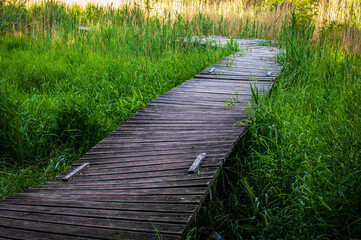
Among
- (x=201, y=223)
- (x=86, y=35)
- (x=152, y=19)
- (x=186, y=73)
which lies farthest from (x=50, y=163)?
(x=152, y=19)

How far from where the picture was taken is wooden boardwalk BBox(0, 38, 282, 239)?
72.9 inches

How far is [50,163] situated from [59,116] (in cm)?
72

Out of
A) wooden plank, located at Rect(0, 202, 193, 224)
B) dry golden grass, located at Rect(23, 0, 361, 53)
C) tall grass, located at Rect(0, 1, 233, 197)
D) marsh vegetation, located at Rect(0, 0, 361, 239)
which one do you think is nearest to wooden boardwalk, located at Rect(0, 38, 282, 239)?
wooden plank, located at Rect(0, 202, 193, 224)

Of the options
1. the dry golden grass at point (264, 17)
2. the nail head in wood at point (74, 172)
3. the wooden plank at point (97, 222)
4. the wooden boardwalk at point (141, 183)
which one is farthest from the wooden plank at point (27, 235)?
the dry golden grass at point (264, 17)

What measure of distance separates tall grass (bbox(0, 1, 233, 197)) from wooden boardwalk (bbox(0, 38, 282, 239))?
2.20 ft

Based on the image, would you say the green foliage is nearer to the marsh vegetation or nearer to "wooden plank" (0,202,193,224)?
the marsh vegetation

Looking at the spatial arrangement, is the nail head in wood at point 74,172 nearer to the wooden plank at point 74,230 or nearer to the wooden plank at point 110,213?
the wooden plank at point 110,213

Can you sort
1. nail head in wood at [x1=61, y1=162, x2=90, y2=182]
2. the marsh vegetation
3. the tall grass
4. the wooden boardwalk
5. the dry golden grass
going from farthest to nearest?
1. the dry golden grass
2. the tall grass
3. nail head in wood at [x1=61, y1=162, x2=90, y2=182]
4. the marsh vegetation
5. the wooden boardwalk

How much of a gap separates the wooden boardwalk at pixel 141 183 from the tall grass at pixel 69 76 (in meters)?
0.67

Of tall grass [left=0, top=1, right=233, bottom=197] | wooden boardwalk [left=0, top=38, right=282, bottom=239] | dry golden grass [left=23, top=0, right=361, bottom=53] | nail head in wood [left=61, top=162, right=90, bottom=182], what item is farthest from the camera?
dry golden grass [left=23, top=0, right=361, bottom=53]

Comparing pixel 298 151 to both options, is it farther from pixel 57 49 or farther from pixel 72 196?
pixel 57 49

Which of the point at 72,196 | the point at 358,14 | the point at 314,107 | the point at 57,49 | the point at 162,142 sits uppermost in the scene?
the point at 358,14

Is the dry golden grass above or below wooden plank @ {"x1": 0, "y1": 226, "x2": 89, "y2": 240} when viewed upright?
above

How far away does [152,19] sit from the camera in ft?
29.1
